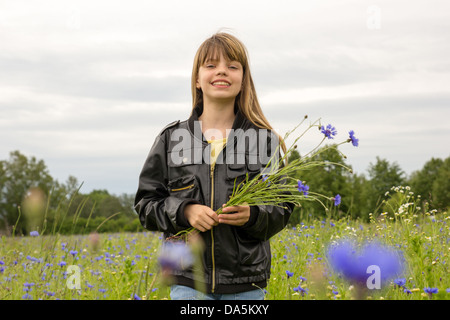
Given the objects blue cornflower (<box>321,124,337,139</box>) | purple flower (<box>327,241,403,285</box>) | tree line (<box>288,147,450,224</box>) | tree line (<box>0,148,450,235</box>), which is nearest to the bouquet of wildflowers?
blue cornflower (<box>321,124,337,139</box>)

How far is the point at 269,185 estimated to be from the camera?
2.55 m

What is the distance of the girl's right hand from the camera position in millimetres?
2457

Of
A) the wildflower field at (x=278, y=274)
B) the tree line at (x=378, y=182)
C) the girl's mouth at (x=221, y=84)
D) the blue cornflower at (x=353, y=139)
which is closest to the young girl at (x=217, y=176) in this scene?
the girl's mouth at (x=221, y=84)

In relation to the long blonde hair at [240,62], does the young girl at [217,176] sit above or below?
below

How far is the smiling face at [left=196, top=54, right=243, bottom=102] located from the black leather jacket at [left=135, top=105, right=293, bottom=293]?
18 centimetres

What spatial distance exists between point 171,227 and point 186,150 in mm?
506

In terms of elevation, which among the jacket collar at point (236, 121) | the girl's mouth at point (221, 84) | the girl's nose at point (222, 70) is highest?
the girl's nose at point (222, 70)

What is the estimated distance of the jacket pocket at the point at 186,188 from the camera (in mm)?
2746

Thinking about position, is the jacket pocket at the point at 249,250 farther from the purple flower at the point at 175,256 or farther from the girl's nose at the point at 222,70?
the girl's nose at the point at 222,70

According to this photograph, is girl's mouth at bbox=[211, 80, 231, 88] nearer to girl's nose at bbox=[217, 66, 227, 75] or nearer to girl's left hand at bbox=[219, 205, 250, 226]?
girl's nose at bbox=[217, 66, 227, 75]

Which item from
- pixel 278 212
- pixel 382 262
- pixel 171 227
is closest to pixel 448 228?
pixel 278 212

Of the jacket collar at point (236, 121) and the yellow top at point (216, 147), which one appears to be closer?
the yellow top at point (216, 147)

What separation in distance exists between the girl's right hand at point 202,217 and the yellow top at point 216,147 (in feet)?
1.22
